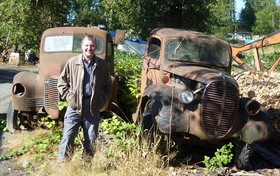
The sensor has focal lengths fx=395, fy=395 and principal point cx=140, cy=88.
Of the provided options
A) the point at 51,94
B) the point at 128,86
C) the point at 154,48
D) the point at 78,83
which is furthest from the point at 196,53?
the point at 78,83

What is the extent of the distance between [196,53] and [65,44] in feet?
9.96

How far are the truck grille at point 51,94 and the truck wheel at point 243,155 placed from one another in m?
3.42

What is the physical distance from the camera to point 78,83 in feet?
16.3

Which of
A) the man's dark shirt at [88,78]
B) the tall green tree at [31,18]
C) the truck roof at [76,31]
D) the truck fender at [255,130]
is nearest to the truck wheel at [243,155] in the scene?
the truck fender at [255,130]

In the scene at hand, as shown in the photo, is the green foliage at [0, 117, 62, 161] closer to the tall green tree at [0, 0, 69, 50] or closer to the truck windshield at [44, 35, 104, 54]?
the truck windshield at [44, 35, 104, 54]

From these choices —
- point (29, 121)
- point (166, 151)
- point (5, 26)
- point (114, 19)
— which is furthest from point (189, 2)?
point (166, 151)

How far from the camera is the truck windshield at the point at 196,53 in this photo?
24.4 feet

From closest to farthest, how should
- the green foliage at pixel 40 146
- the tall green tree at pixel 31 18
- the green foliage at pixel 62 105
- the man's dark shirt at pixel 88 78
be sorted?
the man's dark shirt at pixel 88 78
the green foliage at pixel 40 146
the green foliage at pixel 62 105
the tall green tree at pixel 31 18

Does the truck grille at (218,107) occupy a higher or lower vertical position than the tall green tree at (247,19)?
lower

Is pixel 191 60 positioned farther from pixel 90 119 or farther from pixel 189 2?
pixel 189 2

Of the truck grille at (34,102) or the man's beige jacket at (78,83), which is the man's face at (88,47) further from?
the truck grille at (34,102)

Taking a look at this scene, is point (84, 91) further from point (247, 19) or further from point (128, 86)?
point (247, 19)

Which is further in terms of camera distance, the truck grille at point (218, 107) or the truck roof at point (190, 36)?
the truck roof at point (190, 36)

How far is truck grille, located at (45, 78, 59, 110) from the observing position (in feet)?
24.5
